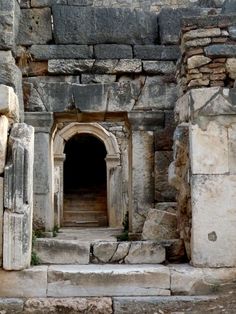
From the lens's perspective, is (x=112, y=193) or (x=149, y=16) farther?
(x=112, y=193)

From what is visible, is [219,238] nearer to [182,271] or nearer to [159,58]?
[182,271]

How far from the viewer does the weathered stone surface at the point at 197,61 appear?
4898 mm

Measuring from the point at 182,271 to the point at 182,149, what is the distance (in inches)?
46.6

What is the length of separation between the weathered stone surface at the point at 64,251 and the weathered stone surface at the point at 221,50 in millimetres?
2328

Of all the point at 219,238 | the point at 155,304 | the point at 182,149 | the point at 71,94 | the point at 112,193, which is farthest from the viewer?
the point at 112,193

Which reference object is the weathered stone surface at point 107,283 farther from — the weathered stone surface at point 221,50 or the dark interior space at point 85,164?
the dark interior space at point 85,164

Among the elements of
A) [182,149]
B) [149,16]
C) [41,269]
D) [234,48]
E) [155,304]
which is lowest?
[155,304]

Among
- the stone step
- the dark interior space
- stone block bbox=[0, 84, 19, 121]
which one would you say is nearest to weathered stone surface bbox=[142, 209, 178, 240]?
the stone step

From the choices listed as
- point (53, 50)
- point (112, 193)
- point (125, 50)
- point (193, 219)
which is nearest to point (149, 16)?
point (125, 50)

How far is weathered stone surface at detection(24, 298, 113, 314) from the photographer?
4.21 meters

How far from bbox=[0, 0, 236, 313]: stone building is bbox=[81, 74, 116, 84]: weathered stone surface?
16 millimetres

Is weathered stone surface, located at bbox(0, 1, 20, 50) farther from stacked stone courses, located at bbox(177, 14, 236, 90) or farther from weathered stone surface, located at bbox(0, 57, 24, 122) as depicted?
stacked stone courses, located at bbox(177, 14, 236, 90)

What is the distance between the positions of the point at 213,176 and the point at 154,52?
3.51 metres

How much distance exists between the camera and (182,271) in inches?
176
